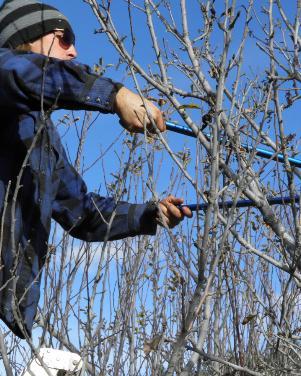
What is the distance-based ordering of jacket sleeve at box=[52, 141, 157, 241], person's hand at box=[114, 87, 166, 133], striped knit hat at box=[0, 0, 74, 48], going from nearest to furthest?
person's hand at box=[114, 87, 166, 133], striped knit hat at box=[0, 0, 74, 48], jacket sleeve at box=[52, 141, 157, 241]

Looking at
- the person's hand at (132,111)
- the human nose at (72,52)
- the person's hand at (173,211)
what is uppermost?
the human nose at (72,52)

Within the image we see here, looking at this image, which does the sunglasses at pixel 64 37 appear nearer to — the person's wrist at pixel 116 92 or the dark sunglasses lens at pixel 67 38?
the dark sunglasses lens at pixel 67 38

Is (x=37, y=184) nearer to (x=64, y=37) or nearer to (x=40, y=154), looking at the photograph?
(x=40, y=154)

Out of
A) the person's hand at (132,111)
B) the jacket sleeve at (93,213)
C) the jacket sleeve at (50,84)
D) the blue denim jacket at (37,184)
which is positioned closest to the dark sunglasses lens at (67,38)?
the blue denim jacket at (37,184)

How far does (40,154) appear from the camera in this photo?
2285 mm

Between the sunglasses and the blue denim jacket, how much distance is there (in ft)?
1.01

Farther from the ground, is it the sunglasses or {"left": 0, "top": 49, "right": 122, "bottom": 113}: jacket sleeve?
the sunglasses

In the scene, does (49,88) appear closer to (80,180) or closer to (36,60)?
(36,60)

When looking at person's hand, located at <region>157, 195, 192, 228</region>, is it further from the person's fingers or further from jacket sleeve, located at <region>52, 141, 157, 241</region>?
jacket sleeve, located at <region>52, 141, 157, 241</region>

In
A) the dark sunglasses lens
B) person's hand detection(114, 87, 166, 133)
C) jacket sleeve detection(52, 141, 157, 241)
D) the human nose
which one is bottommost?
person's hand detection(114, 87, 166, 133)

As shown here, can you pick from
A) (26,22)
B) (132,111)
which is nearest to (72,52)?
(26,22)

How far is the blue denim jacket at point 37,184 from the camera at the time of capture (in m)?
1.74

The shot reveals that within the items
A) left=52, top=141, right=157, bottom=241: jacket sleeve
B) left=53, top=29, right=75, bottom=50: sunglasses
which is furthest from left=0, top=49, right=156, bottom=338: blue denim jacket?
left=53, top=29, right=75, bottom=50: sunglasses

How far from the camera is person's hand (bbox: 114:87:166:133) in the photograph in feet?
5.50
